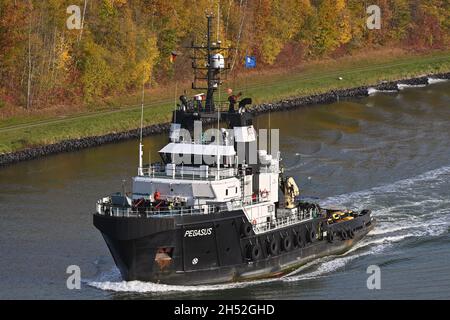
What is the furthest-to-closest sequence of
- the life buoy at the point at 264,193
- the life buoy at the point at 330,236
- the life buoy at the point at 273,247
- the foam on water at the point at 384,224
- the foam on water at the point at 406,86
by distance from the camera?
the foam on water at the point at 406,86, the life buoy at the point at 330,236, the life buoy at the point at 264,193, the life buoy at the point at 273,247, the foam on water at the point at 384,224

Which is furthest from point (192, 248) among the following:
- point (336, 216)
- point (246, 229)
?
point (336, 216)

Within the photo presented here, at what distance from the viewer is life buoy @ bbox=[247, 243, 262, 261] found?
5978cm

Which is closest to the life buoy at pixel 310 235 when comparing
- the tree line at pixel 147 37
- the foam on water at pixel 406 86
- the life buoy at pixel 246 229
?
the life buoy at pixel 246 229

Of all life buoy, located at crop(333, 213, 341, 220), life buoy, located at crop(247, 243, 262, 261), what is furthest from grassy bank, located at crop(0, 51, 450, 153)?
life buoy, located at crop(247, 243, 262, 261)

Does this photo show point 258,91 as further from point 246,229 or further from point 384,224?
point 246,229

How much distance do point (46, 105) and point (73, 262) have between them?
4115 cm

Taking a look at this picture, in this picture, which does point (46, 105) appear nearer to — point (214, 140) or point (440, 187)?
point (440, 187)

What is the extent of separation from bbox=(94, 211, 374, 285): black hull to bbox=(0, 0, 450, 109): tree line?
3627 centimetres

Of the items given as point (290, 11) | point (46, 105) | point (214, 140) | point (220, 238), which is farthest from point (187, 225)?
point (290, 11)

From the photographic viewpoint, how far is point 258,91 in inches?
4380

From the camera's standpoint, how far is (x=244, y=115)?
62375 millimetres

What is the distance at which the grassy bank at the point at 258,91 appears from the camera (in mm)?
93375

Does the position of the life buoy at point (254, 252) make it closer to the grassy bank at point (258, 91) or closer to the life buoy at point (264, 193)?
the life buoy at point (264, 193)

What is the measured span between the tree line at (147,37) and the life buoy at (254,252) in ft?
120
